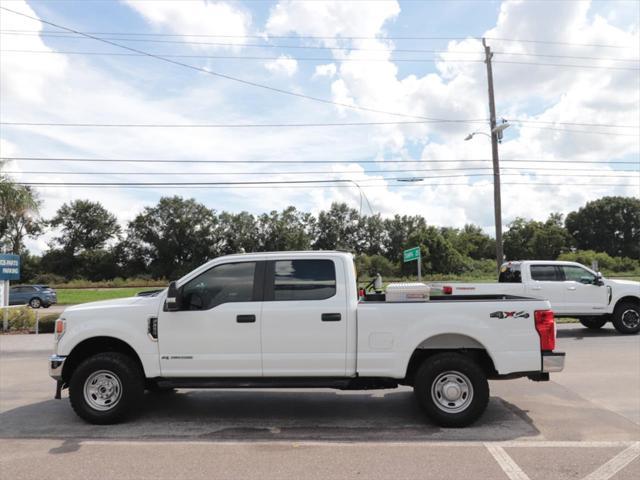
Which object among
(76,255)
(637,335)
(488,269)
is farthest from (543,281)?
(76,255)

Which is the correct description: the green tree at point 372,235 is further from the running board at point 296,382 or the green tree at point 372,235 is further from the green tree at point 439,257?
the running board at point 296,382

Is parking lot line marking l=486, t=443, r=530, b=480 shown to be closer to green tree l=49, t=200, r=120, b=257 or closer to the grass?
the grass

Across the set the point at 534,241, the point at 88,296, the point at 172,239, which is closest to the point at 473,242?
the point at 534,241

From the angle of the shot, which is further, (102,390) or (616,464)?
(102,390)

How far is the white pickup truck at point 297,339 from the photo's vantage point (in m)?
5.60

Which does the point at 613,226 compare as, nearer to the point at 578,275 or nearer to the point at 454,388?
the point at 578,275

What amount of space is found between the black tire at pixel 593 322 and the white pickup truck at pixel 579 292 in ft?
2.57

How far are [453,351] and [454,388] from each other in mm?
413

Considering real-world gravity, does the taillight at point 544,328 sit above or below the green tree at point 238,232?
below

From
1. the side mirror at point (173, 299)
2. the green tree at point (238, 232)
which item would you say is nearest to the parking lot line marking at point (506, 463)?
the side mirror at point (173, 299)

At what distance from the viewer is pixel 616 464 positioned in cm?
452

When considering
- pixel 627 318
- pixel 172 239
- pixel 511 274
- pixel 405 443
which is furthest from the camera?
pixel 172 239

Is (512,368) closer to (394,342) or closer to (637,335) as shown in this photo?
(394,342)

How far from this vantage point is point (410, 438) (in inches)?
208
